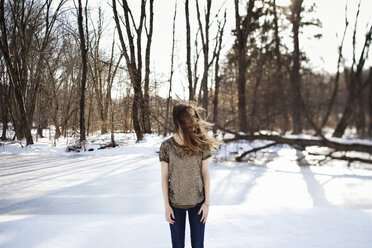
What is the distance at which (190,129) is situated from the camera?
6.48 feet

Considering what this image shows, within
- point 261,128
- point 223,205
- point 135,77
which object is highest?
point 135,77

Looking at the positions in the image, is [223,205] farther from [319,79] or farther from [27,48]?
[27,48]

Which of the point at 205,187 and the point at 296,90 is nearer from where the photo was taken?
the point at 205,187

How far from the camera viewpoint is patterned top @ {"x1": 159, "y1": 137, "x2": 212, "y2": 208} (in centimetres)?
197

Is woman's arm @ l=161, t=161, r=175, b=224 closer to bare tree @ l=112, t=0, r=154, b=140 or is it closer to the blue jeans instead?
the blue jeans

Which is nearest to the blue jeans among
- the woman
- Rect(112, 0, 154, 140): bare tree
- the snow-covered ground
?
the woman

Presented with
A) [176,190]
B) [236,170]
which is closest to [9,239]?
[176,190]

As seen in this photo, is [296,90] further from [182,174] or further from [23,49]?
[23,49]

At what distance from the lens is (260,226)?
3.53m

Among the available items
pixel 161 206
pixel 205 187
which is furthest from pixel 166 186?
pixel 161 206

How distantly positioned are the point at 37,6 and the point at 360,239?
1888 cm

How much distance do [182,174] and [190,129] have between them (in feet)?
1.12

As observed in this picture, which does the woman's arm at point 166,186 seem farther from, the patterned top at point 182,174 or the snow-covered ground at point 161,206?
the snow-covered ground at point 161,206

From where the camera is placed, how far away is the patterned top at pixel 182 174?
1.97m
